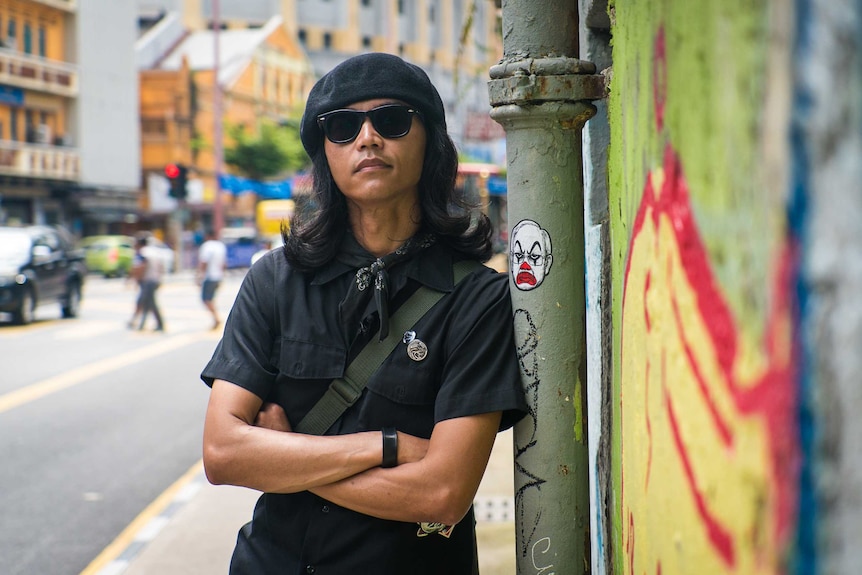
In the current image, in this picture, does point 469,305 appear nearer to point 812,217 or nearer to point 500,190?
point 812,217

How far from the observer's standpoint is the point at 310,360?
216 cm

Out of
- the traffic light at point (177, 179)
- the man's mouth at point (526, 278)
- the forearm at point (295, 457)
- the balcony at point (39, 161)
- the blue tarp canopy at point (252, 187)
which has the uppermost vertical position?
the balcony at point (39, 161)

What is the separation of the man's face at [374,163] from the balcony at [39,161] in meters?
34.0

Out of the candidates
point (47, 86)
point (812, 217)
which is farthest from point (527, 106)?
point (47, 86)

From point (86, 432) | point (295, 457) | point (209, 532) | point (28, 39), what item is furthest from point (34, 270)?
point (28, 39)

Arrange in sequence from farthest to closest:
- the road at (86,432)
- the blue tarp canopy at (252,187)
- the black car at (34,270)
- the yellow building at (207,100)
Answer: the yellow building at (207,100) < the blue tarp canopy at (252,187) < the black car at (34,270) < the road at (86,432)

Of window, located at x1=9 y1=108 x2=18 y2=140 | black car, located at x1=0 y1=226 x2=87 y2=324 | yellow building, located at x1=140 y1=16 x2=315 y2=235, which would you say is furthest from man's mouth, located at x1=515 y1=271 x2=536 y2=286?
yellow building, located at x1=140 y1=16 x2=315 y2=235

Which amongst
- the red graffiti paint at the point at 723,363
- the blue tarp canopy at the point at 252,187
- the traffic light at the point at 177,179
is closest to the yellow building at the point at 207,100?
the blue tarp canopy at the point at 252,187

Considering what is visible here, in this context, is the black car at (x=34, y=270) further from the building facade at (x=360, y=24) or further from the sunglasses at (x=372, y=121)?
the building facade at (x=360, y=24)

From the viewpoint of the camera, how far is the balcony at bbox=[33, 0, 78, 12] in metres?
35.9

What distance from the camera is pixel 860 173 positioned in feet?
2.78

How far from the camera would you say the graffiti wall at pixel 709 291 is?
100cm

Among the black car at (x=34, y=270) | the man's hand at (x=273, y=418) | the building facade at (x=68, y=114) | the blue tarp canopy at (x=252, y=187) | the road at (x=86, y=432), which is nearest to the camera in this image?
the man's hand at (x=273, y=418)

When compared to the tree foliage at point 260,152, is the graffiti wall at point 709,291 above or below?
below
